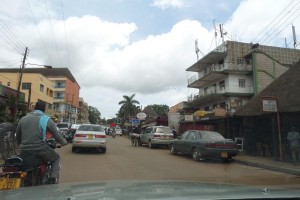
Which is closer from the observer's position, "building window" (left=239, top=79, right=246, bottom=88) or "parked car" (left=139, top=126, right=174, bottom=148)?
"parked car" (left=139, top=126, right=174, bottom=148)

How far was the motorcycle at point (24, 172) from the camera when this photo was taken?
522 centimetres

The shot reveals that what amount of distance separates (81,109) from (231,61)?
86.6m

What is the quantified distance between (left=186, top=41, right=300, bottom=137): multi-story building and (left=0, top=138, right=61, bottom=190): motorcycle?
38.0 meters

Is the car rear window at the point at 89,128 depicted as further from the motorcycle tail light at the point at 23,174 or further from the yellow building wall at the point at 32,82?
the yellow building wall at the point at 32,82

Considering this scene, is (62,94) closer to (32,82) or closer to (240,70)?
(32,82)

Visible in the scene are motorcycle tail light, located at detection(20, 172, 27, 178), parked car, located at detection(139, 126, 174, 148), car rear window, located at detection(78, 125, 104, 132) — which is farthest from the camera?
parked car, located at detection(139, 126, 174, 148)

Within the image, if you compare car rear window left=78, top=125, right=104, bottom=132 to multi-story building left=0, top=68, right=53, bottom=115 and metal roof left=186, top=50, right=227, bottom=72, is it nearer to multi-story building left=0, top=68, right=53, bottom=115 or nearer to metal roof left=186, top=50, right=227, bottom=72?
metal roof left=186, top=50, right=227, bottom=72

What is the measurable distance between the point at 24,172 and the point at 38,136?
2.43 ft

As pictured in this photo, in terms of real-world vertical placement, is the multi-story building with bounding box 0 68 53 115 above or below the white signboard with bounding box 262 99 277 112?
above

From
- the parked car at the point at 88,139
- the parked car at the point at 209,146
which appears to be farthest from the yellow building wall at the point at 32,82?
the parked car at the point at 209,146

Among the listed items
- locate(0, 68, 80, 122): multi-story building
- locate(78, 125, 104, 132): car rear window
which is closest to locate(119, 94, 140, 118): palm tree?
locate(0, 68, 80, 122): multi-story building

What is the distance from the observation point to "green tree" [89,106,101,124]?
15775cm

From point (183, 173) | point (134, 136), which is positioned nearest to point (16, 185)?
point (183, 173)

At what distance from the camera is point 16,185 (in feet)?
17.1
